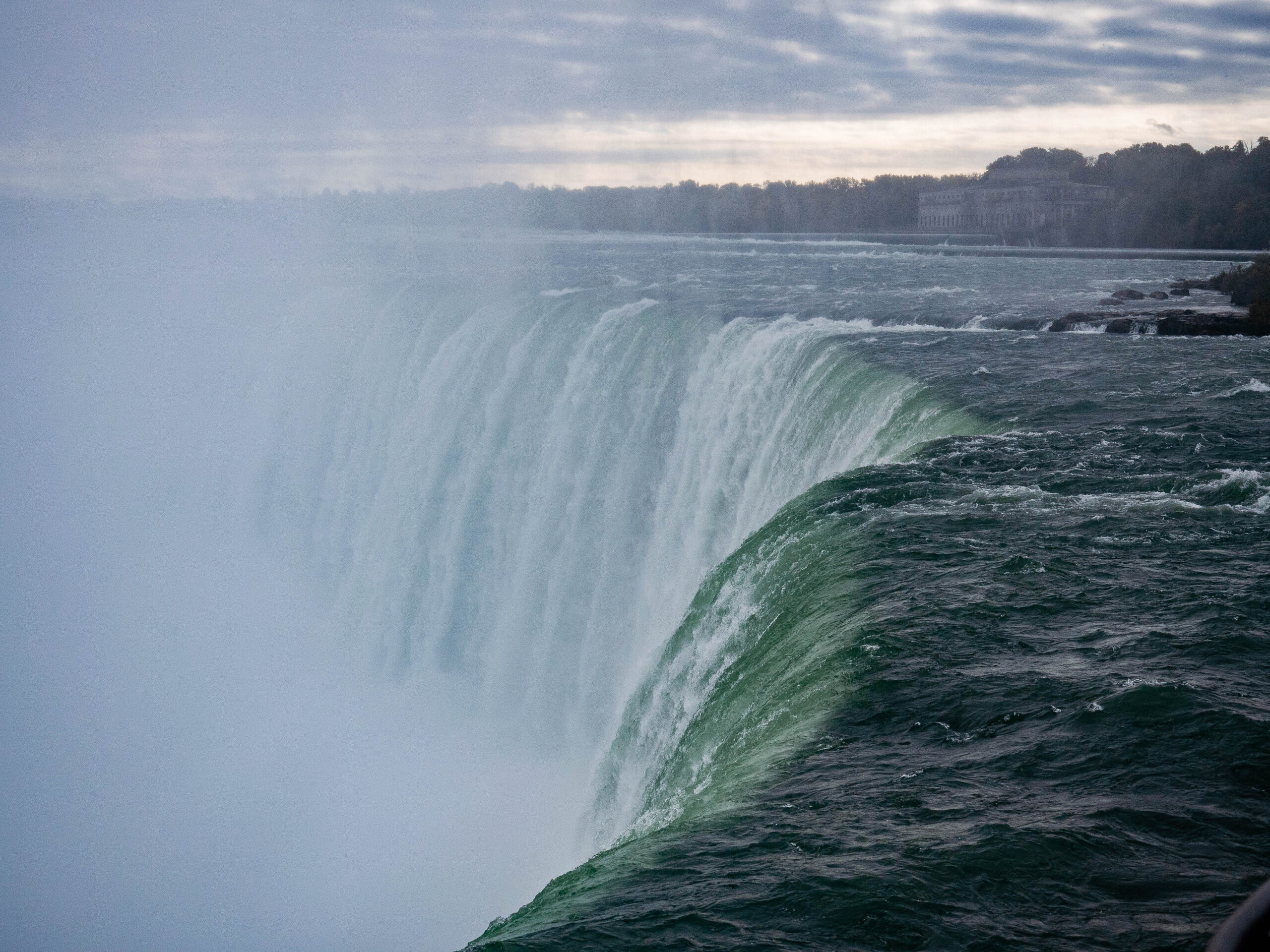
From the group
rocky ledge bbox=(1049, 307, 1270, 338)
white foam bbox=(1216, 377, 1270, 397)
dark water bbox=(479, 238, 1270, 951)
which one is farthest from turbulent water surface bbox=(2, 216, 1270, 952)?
rocky ledge bbox=(1049, 307, 1270, 338)

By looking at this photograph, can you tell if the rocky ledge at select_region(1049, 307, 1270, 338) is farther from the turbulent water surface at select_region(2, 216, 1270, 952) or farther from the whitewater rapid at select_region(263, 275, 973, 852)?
the whitewater rapid at select_region(263, 275, 973, 852)

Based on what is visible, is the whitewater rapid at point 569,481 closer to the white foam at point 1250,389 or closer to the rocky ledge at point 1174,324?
the white foam at point 1250,389

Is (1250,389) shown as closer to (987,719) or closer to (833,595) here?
(833,595)

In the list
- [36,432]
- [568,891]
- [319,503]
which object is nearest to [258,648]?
[319,503]

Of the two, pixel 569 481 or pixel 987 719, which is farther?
pixel 569 481

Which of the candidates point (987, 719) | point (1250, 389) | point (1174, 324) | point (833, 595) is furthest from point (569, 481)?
point (987, 719)

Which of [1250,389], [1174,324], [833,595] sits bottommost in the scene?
[833,595]

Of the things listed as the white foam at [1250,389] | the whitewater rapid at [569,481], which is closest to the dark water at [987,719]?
the whitewater rapid at [569,481]

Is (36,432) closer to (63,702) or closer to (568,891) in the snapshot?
(63,702)
